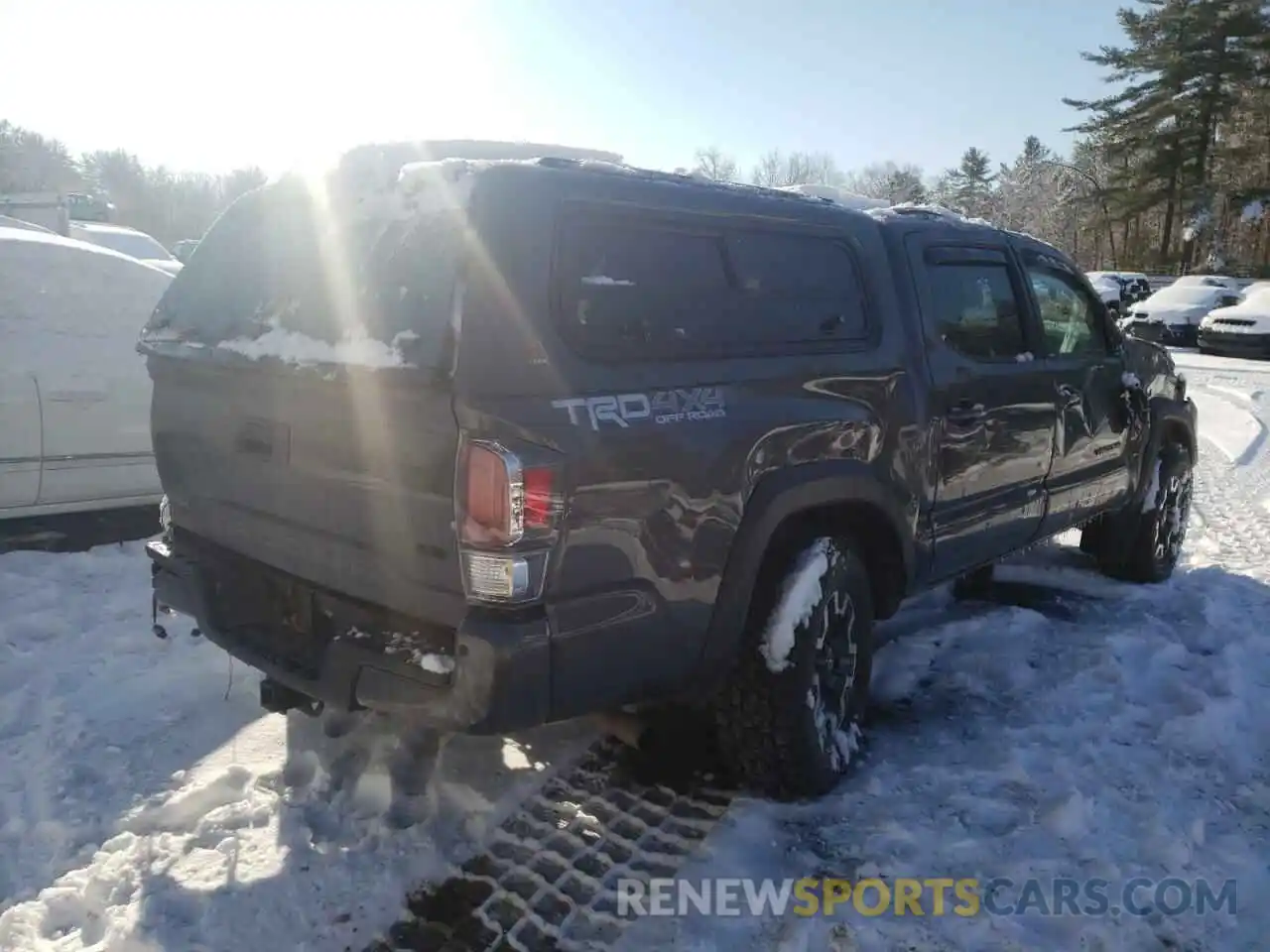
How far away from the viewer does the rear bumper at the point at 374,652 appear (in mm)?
2506

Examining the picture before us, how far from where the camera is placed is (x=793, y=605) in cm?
331

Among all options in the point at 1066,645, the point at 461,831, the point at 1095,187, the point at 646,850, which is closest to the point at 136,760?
the point at 461,831

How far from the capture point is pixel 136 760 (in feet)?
11.8

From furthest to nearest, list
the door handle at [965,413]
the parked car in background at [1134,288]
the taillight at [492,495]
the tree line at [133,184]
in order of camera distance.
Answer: the tree line at [133,184], the parked car in background at [1134,288], the door handle at [965,413], the taillight at [492,495]

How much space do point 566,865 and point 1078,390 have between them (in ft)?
11.1

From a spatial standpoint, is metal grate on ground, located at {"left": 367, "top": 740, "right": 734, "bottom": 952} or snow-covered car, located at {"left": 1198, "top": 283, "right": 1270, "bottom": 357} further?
snow-covered car, located at {"left": 1198, "top": 283, "right": 1270, "bottom": 357}

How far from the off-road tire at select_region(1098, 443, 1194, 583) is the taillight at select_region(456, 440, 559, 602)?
451cm

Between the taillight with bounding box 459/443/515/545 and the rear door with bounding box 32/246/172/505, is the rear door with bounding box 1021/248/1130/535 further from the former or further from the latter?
the rear door with bounding box 32/246/172/505

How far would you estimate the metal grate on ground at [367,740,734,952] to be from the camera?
2.76 metres

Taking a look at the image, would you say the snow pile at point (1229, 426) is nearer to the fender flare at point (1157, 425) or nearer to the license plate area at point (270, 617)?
the fender flare at point (1157, 425)

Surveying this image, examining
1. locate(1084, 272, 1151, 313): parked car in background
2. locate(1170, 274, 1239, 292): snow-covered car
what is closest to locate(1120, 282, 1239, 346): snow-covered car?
locate(1170, 274, 1239, 292): snow-covered car

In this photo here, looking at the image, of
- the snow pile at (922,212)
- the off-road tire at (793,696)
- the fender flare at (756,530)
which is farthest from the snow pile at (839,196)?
the off-road tire at (793,696)

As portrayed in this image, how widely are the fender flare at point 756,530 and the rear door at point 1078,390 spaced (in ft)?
5.81

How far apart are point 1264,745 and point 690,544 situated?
264 cm
